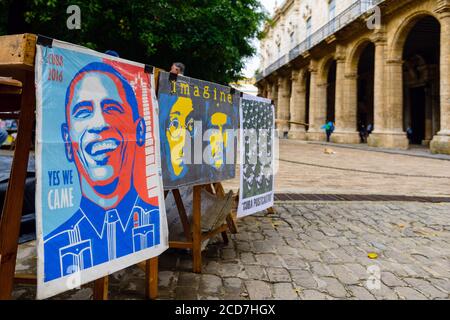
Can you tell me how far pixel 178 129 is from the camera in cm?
236

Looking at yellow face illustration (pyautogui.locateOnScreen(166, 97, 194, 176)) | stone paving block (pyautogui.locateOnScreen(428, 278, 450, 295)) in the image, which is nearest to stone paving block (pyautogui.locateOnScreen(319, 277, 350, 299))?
stone paving block (pyautogui.locateOnScreen(428, 278, 450, 295))

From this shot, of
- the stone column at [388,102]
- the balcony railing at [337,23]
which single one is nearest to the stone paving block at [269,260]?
the stone column at [388,102]

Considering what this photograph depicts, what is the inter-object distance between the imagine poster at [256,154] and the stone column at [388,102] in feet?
53.7

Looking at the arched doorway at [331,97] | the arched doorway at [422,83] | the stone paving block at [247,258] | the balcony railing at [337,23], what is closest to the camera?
the stone paving block at [247,258]

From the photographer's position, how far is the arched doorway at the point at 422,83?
2175 centimetres

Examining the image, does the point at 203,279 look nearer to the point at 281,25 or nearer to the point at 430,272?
the point at 430,272

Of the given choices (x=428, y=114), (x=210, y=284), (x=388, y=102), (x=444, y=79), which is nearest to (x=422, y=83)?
(x=428, y=114)

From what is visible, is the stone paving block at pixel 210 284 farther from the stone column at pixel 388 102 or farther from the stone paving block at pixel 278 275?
the stone column at pixel 388 102

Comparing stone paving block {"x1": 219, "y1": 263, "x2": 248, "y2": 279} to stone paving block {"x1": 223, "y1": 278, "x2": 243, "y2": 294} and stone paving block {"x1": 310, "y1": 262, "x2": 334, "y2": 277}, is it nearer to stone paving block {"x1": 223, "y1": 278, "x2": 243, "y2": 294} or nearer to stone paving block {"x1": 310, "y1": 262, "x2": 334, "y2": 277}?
stone paving block {"x1": 223, "y1": 278, "x2": 243, "y2": 294}

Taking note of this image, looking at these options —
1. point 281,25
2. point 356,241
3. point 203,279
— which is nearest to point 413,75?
point 281,25

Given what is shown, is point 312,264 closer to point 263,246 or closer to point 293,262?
point 293,262

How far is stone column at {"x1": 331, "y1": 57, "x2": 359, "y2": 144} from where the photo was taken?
22.5m

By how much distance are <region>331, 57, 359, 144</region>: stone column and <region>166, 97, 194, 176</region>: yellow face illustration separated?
71.3 ft
